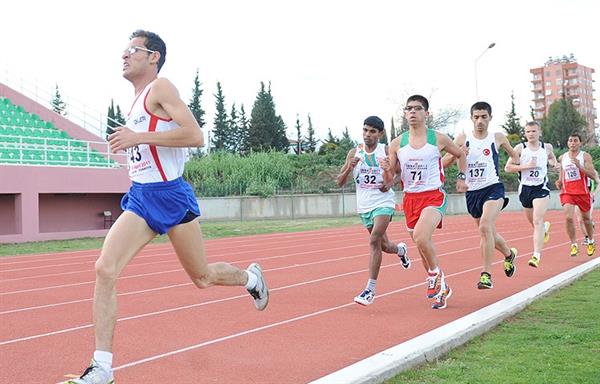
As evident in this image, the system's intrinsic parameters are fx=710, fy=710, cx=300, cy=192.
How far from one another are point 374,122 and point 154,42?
3216 millimetres

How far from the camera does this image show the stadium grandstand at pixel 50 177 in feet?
72.4

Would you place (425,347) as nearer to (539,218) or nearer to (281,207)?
(539,218)

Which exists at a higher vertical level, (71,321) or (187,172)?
(187,172)

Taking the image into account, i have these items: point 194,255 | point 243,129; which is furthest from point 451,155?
point 243,129

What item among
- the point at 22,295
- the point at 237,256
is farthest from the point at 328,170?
the point at 22,295

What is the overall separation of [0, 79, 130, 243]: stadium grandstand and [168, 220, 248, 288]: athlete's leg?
18.3m

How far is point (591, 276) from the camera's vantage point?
9039 millimetres

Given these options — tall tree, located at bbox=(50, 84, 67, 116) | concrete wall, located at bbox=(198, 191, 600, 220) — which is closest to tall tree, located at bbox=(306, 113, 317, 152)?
concrete wall, located at bbox=(198, 191, 600, 220)

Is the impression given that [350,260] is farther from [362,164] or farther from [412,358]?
[412,358]

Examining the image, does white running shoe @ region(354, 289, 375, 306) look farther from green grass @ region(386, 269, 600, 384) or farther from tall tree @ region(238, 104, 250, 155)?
tall tree @ region(238, 104, 250, 155)

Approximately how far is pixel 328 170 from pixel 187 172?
32.9 ft

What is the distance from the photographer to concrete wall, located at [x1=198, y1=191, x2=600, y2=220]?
42625mm

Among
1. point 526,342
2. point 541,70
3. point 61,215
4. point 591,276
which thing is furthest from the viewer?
point 541,70

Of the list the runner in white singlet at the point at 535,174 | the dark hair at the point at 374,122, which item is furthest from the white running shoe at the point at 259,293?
the runner in white singlet at the point at 535,174
